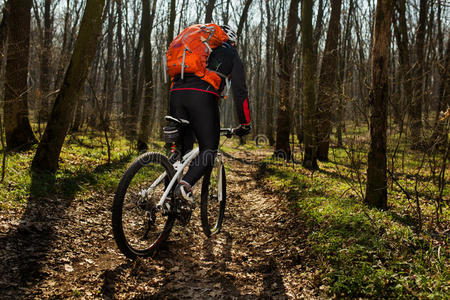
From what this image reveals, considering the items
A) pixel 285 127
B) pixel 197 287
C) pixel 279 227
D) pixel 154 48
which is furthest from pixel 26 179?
pixel 154 48

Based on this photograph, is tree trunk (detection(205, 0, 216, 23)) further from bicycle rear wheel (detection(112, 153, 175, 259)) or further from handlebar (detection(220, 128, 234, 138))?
bicycle rear wheel (detection(112, 153, 175, 259))

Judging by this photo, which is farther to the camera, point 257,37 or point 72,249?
point 257,37

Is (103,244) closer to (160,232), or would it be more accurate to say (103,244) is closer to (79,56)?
(160,232)

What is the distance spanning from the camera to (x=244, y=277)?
10.4 ft

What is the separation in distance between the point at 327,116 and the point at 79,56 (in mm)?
7395

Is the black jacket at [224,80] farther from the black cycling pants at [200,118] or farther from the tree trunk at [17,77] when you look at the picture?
the tree trunk at [17,77]

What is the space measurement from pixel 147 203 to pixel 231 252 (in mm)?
1349

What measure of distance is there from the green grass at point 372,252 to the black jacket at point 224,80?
1774 millimetres

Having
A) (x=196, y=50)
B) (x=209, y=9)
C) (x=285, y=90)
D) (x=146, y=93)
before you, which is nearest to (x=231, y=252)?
(x=196, y=50)

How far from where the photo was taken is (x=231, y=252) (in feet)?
12.5

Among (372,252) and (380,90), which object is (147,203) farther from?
(380,90)

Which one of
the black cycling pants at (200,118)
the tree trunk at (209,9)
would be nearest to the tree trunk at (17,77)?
the black cycling pants at (200,118)

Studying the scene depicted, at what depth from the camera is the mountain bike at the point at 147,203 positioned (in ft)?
9.30

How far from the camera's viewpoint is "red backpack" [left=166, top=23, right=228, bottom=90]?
3076 millimetres
